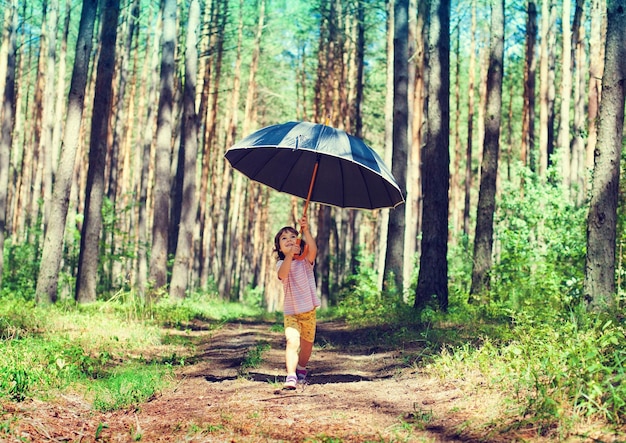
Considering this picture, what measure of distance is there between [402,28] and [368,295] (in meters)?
7.42

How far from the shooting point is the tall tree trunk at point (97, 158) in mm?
15242

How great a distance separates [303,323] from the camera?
7.44 m

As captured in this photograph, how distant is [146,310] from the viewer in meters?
14.5

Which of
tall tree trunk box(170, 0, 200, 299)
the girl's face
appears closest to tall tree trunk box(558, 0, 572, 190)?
tall tree trunk box(170, 0, 200, 299)

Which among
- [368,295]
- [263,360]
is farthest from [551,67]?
[263,360]

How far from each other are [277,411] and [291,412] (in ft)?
0.41

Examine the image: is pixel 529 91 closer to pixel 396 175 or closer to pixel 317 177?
pixel 396 175

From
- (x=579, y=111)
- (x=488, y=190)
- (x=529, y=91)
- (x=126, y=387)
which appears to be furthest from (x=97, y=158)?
(x=529, y=91)

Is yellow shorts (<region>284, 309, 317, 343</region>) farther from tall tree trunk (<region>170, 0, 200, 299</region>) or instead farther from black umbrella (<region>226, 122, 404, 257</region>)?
tall tree trunk (<region>170, 0, 200, 299</region>)

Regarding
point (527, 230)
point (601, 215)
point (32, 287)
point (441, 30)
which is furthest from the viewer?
point (32, 287)

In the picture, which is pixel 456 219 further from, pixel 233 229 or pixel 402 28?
pixel 402 28


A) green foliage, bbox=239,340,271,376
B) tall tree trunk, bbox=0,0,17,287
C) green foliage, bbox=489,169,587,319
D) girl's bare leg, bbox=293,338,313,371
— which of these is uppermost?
tall tree trunk, bbox=0,0,17,287

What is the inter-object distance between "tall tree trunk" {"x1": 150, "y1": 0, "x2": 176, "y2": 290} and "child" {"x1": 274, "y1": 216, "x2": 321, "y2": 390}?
11.8m

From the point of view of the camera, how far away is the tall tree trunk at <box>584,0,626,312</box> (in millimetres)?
9188
